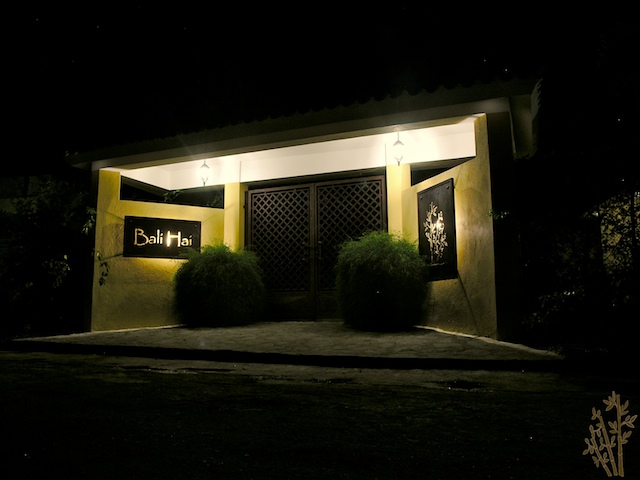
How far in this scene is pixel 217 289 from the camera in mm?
8672

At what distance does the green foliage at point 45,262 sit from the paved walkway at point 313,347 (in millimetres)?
911

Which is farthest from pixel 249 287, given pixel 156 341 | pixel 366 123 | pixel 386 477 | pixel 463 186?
pixel 386 477

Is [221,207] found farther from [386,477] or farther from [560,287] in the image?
[386,477]

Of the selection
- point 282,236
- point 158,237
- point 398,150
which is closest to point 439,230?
point 398,150

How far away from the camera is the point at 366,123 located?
7586 millimetres

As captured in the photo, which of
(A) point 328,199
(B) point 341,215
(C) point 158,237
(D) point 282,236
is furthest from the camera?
(D) point 282,236

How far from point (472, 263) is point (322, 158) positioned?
410 centimetres

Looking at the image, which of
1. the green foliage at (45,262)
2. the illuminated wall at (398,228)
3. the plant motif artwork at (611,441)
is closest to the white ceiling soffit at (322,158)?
the illuminated wall at (398,228)

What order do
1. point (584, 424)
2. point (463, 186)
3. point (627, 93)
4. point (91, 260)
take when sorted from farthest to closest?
point (91, 260)
point (463, 186)
point (627, 93)
point (584, 424)

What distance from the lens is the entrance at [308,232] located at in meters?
9.57

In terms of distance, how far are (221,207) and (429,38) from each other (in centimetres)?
563

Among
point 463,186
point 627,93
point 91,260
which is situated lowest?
point 91,260

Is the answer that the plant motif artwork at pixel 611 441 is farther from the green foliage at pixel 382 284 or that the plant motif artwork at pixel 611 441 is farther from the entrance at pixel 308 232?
the entrance at pixel 308 232

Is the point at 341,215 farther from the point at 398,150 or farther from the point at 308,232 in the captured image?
the point at 398,150
